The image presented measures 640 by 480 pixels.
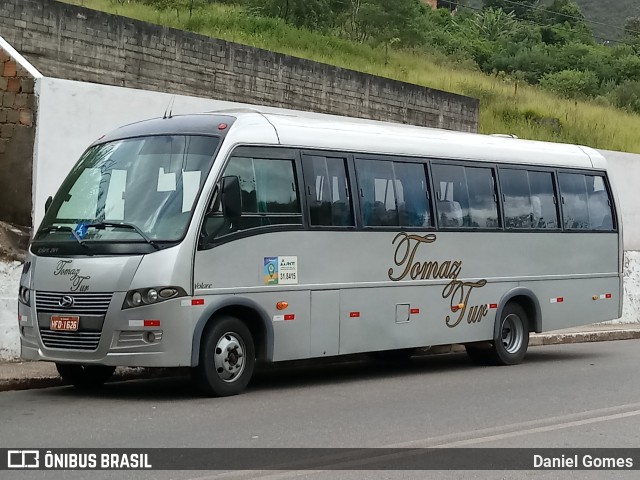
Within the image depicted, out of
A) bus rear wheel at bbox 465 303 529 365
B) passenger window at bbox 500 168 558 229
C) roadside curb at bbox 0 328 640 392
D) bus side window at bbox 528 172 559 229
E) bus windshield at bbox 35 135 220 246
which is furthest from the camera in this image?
bus side window at bbox 528 172 559 229

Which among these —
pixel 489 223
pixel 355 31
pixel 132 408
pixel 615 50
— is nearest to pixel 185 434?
pixel 132 408

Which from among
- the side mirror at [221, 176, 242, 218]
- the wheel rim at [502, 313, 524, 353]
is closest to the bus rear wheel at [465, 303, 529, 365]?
the wheel rim at [502, 313, 524, 353]

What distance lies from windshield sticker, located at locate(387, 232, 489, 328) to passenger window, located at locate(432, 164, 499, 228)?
51cm

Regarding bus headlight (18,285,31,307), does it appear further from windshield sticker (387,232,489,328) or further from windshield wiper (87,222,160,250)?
windshield sticker (387,232,489,328)

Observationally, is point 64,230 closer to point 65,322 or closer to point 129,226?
point 129,226

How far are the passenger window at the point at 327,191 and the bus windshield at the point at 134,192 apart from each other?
4.75 feet

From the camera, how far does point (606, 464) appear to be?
8266mm

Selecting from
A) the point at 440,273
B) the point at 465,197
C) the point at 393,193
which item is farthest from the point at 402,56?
the point at 393,193

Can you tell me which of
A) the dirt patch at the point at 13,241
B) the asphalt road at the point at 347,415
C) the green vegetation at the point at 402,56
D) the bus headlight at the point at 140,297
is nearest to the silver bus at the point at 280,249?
the bus headlight at the point at 140,297

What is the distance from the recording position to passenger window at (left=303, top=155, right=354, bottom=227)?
12.4 m

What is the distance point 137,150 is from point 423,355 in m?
6.81

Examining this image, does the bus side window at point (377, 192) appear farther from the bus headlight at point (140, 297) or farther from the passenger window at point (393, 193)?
the bus headlight at point (140, 297)

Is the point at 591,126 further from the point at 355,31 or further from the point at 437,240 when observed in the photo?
the point at 437,240

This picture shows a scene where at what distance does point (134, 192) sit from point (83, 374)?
214cm
